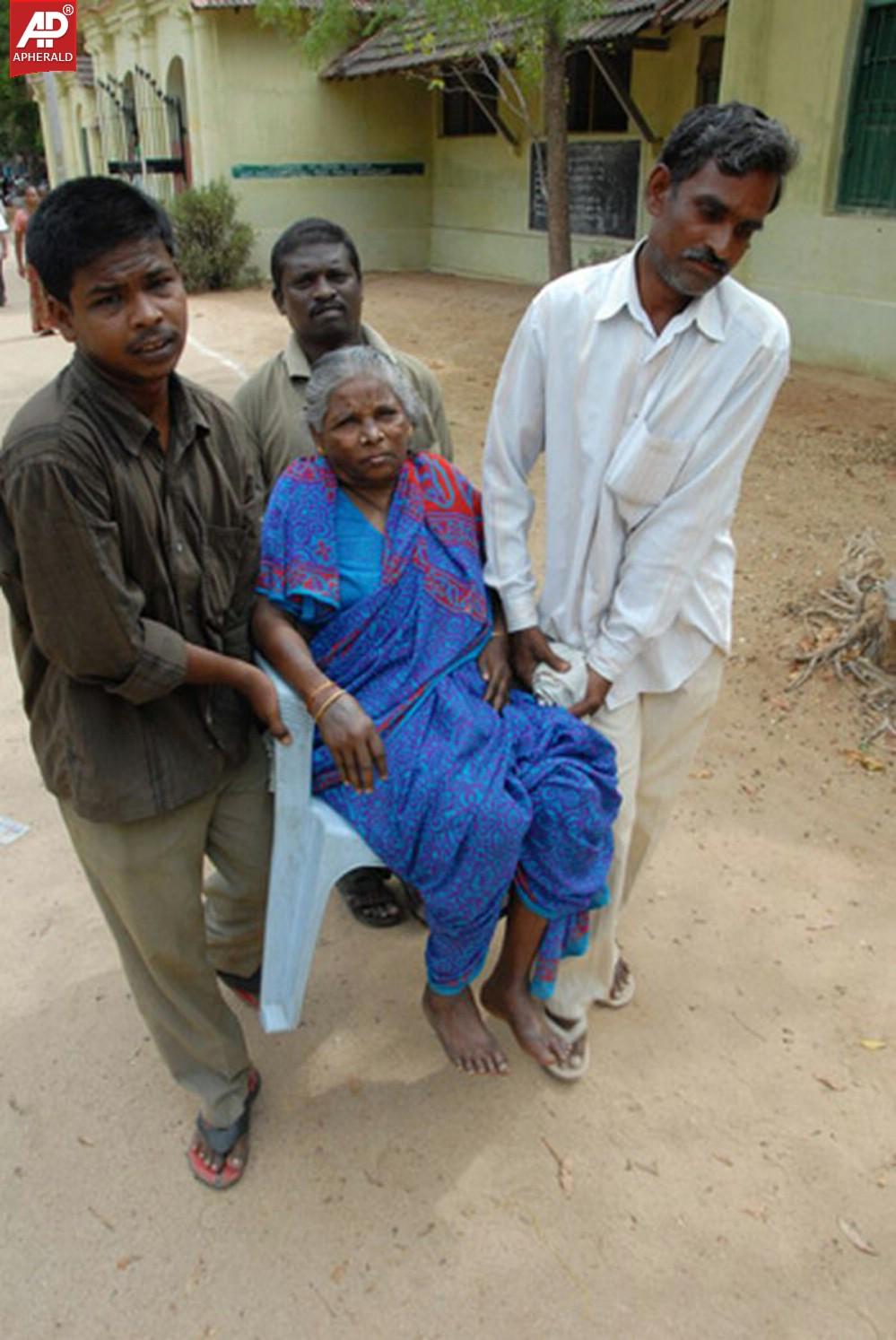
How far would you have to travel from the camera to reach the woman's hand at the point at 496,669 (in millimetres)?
2199

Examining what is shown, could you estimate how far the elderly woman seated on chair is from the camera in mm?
1978

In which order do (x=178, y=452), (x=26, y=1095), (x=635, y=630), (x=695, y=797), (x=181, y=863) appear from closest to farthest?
1. (x=178, y=452)
2. (x=181, y=863)
3. (x=635, y=630)
4. (x=26, y=1095)
5. (x=695, y=797)

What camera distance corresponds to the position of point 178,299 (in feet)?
5.59

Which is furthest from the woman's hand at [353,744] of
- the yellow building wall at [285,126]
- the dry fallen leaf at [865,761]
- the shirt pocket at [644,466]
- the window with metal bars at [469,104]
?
the yellow building wall at [285,126]

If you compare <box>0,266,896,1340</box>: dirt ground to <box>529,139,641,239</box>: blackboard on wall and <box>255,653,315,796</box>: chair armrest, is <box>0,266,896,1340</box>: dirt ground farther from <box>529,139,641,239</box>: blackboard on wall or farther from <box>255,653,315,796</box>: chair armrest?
<box>529,139,641,239</box>: blackboard on wall

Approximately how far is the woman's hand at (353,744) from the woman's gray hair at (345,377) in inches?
24.8

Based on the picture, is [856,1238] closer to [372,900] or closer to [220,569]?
[372,900]

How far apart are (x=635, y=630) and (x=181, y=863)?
101 centimetres

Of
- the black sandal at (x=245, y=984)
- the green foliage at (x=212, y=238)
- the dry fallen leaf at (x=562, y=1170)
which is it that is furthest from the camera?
the green foliage at (x=212, y=238)

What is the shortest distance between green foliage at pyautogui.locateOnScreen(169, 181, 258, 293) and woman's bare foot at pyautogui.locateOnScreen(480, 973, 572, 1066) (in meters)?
15.0

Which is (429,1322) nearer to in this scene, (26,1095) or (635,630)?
(26,1095)

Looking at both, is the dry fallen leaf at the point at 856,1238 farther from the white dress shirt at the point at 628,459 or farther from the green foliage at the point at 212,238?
the green foliage at the point at 212,238

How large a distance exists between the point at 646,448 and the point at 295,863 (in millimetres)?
1087

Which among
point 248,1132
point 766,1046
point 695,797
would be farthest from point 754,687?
point 248,1132
